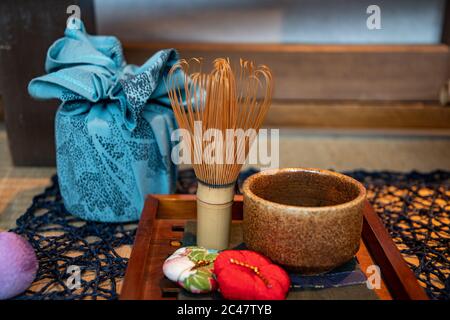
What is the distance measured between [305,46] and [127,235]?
2.22ft

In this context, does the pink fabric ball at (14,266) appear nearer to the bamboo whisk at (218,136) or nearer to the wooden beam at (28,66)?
the bamboo whisk at (218,136)

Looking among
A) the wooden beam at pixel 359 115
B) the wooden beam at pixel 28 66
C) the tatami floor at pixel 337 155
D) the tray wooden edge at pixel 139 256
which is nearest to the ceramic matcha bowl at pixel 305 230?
the tray wooden edge at pixel 139 256

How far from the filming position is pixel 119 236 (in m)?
0.65

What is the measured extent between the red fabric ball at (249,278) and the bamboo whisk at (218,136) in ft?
0.24

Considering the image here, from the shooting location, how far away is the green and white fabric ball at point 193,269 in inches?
18.1

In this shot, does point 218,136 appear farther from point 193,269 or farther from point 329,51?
point 329,51

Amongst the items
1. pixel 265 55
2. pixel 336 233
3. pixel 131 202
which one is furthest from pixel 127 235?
pixel 265 55

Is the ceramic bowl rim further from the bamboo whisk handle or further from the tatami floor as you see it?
the tatami floor

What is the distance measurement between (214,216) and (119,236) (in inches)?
7.0

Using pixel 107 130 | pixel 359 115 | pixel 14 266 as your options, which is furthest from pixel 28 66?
pixel 359 115

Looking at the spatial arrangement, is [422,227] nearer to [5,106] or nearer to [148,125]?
[148,125]

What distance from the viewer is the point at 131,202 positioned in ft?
2.22
